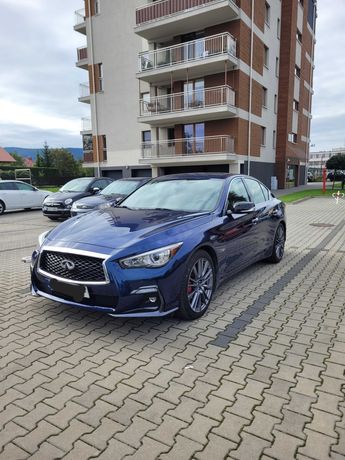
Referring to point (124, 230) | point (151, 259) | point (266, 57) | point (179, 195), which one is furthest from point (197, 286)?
point (266, 57)

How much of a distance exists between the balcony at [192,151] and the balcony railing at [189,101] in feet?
6.07

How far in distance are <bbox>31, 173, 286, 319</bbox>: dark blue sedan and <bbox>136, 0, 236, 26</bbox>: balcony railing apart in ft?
59.0

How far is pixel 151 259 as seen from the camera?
10.8 feet

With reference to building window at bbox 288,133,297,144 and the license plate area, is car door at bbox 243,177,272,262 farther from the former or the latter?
building window at bbox 288,133,297,144

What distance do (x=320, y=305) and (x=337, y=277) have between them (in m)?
1.38

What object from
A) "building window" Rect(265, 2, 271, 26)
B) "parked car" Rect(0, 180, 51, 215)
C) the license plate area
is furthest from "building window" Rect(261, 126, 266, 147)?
the license plate area

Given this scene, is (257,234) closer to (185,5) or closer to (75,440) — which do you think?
(75,440)

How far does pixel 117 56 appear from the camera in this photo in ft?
84.4

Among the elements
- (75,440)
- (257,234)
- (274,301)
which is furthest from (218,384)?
(257,234)

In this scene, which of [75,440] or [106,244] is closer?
[75,440]

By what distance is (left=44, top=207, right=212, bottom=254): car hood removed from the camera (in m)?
3.36

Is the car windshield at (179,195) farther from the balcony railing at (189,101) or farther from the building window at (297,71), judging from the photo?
the building window at (297,71)

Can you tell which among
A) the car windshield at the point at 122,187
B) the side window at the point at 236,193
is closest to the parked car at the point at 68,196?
the car windshield at the point at 122,187

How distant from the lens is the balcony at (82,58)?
28.1 m
